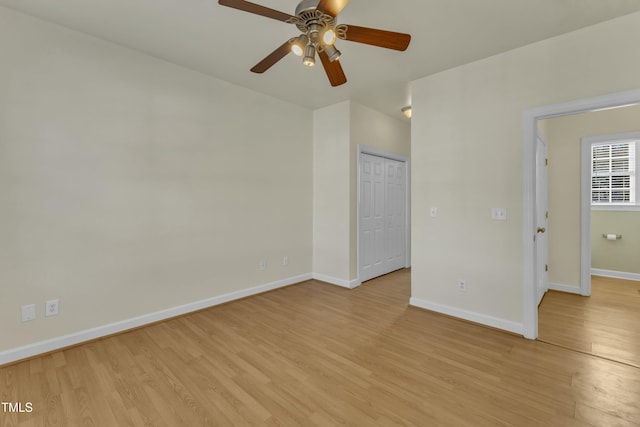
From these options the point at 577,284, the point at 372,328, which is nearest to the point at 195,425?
the point at 372,328

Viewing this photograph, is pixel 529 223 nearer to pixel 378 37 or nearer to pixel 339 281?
pixel 378 37

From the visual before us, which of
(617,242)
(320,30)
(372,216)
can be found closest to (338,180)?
(372,216)

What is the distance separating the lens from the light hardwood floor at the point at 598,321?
7.65 feet

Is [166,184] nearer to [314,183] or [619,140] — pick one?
[314,183]

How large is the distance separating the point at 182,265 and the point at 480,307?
3223 mm

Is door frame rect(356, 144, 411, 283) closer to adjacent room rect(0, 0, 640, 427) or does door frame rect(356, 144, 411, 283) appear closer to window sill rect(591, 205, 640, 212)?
adjacent room rect(0, 0, 640, 427)

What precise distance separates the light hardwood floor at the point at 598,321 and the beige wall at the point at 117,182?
3.33 meters

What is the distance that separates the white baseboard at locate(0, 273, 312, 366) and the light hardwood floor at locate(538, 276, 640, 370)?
330cm

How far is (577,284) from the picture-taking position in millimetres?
3693

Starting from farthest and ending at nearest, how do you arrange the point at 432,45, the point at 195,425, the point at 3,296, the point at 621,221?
the point at 621,221
the point at 432,45
the point at 3,296
the point at 195,425

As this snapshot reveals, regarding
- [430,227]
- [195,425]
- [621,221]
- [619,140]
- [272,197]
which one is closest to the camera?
[195,425]

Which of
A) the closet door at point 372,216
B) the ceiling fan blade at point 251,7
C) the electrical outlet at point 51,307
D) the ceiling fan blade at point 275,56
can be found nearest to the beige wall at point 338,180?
the closet door at point 372,216

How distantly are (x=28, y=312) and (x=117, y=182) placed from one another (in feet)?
4.04

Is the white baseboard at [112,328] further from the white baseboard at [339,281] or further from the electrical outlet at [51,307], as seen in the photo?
the white baseboard at [339,281]
